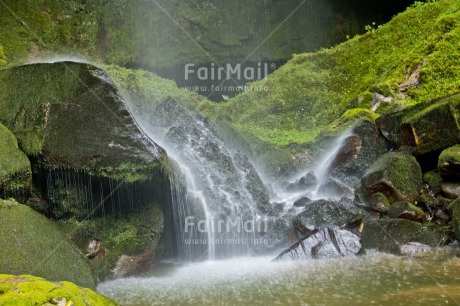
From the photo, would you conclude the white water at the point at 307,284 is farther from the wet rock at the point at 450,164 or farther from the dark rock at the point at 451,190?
the wet rock at the point at 450,164

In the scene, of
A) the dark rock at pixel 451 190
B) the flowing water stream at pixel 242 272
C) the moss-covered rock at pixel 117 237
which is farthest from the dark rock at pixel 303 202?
the moss-covered rock at pixel 117 237

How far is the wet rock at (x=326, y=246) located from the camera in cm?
701

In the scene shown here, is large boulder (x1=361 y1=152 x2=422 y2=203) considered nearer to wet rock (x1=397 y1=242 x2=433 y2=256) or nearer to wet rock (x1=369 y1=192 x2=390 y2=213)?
wet rock (x1=369 y1=192 x2=390 y2=213)

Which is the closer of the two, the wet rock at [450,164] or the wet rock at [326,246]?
the wet rock at [326,246]

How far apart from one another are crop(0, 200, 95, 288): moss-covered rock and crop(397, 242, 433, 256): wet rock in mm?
4820

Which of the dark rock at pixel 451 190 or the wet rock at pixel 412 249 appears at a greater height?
the dark rock at pixel 451 190

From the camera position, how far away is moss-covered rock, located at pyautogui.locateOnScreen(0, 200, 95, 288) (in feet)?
15.2

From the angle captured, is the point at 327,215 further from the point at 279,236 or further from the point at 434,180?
the point at 434,180

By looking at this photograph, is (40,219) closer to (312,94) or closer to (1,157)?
(1,157)

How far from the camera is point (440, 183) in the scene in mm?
8375

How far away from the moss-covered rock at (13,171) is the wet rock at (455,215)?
22.2ft

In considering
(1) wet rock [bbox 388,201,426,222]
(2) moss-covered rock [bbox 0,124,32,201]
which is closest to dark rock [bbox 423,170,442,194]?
(1) wet rock [bbox 388,201,426,222]

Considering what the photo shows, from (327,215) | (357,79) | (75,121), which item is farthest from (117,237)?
(357,79)

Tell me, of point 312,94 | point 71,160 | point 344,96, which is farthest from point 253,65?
point 71,160
